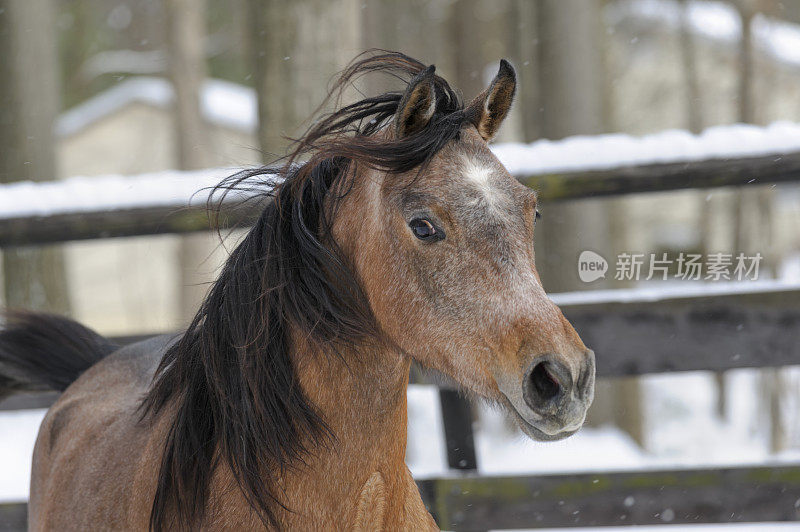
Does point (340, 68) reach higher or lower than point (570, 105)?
higher

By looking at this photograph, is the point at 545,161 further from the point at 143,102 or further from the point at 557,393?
the point at 143,102

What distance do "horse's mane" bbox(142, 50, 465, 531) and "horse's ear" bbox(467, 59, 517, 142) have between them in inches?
2.1

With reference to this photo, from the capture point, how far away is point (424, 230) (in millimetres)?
1758

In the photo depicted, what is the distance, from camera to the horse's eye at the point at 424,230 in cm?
175

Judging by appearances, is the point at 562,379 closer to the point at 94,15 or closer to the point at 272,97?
the point at 272,97

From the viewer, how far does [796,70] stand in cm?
1554

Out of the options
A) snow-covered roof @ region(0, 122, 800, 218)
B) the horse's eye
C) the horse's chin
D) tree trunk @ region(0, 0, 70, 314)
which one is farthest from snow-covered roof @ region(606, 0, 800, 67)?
the horse's chin

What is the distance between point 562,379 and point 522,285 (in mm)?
225

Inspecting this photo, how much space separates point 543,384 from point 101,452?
133 cm

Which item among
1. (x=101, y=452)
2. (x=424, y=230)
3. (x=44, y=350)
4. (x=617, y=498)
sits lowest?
(x=617, y=498)

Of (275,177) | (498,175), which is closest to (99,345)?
(275,177)

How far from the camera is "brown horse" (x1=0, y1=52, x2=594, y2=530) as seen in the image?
1708 mm

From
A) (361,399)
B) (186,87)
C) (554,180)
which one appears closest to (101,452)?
(361,399)

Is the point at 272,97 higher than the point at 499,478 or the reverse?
higher
